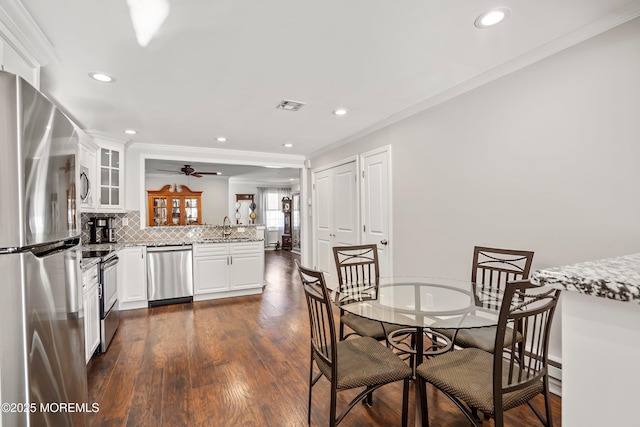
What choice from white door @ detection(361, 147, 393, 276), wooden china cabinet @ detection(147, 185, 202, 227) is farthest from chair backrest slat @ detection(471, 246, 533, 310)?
wooden china cabinet @ detection(147, 185, 202, 227)

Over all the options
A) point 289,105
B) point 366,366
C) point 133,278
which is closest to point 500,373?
point 366,366

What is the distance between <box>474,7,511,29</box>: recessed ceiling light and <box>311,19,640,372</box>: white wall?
0.65m

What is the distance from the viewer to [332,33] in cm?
191

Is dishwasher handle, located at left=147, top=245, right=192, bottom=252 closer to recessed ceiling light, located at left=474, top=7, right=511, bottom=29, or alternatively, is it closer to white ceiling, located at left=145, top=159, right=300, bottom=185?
white ceiling, located at left=145, top=159, right=300, bottom=185

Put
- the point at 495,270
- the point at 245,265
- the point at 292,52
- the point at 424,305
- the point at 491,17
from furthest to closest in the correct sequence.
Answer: the point at 245,265 → the point at 495,270 → the point at 292,52 → the point at 424,305 → the point at 491,17

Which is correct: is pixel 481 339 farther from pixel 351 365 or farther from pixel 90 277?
pixel 90 277

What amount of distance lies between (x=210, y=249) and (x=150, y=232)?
39.3 inches

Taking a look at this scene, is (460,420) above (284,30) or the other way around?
the other way around

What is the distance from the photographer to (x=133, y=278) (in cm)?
425

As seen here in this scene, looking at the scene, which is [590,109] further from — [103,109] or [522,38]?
[103,109]

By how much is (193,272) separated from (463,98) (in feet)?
13.6

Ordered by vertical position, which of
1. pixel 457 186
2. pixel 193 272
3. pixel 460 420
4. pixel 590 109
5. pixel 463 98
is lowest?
pixel 460 420

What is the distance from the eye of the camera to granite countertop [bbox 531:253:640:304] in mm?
603

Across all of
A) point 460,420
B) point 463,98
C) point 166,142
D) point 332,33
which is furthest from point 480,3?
point 166,142
